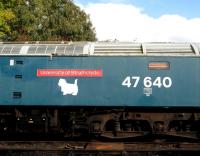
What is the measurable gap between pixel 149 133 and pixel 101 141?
5.46 feet

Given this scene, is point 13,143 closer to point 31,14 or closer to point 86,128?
point 86,128

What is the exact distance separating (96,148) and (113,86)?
2.07m

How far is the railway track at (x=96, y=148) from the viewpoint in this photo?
41.9 feet

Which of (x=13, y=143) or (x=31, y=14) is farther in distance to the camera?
(x=31, y=14)

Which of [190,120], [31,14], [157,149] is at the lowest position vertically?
[157,149]

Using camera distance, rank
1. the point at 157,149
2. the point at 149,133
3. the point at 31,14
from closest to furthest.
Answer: the point at 157,149
the point at 149,133
the point at 31,14

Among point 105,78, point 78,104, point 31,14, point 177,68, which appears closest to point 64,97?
point 78,104

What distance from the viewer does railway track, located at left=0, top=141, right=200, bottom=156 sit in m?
12.8

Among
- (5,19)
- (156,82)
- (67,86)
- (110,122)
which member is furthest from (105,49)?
(5,19)

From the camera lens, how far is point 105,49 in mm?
13656

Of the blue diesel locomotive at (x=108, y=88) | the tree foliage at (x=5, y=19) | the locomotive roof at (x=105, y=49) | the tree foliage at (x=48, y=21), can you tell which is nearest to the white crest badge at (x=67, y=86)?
the blue diesel locomotive at (x=108, y=88)

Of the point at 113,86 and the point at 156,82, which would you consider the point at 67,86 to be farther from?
the point at 156,82

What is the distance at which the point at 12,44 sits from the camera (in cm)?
1423

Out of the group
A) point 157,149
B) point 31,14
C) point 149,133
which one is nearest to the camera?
point 157,149
